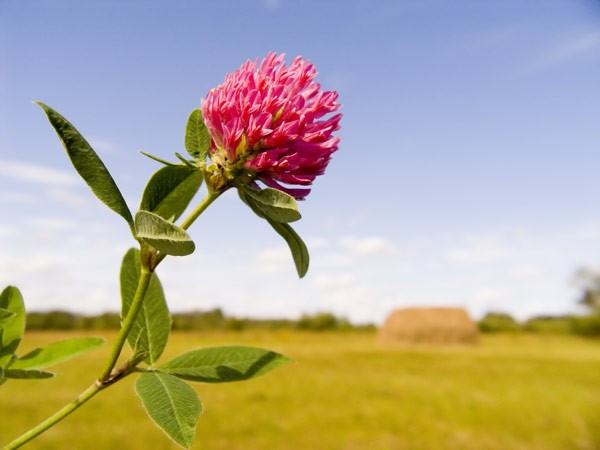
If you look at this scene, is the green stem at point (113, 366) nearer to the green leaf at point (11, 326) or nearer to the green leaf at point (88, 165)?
the green leaf at point (88, 165)

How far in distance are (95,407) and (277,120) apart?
50.1 ft

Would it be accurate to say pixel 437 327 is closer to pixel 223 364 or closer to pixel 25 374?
pixel 223 364

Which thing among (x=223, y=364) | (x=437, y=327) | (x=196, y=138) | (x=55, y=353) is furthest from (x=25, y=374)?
(x=437, y=327)

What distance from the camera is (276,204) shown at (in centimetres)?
67

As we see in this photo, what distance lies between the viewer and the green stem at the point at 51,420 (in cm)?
55

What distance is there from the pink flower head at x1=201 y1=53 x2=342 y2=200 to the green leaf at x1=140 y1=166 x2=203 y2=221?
5 cm

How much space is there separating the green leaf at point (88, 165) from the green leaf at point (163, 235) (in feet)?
0.12

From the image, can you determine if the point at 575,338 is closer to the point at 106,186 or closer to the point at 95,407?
the point at 95,407

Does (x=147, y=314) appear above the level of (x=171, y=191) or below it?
below

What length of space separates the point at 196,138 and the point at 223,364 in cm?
32

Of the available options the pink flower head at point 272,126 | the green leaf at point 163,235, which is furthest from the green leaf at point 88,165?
the pink flower head at point 272,126

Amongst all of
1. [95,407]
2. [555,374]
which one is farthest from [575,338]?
[95,407]

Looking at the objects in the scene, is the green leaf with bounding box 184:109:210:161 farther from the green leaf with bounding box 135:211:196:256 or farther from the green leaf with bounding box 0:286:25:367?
the green leaf with bounding box 0:286:25:367

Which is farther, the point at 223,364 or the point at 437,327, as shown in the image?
the point at 437,327
